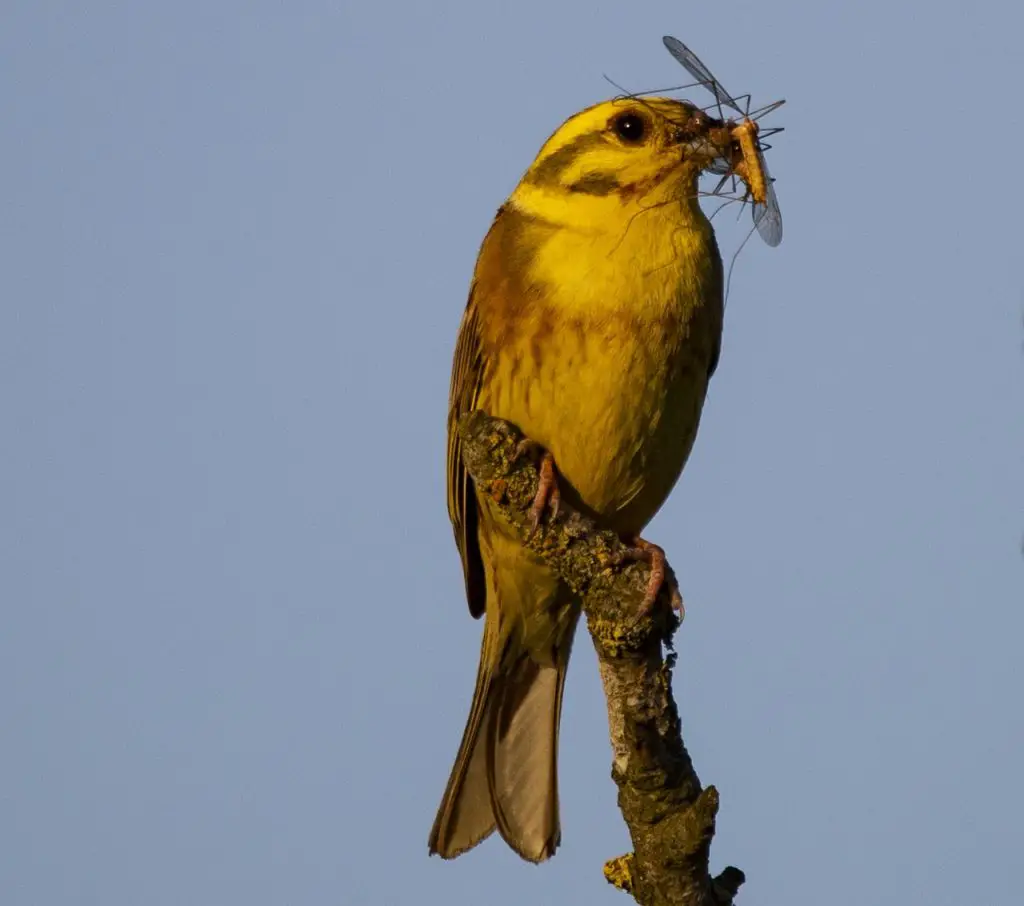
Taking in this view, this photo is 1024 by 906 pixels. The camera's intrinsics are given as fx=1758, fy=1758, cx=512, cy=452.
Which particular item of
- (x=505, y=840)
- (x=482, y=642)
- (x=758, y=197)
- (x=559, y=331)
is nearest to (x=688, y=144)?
(x=758, y=197)

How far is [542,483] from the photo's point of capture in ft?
16.2

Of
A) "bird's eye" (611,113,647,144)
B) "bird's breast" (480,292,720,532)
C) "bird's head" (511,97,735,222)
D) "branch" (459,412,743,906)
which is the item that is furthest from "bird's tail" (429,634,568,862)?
"bird's eye" (611,113,647,144)

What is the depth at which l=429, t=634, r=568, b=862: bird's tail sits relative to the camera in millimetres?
5738

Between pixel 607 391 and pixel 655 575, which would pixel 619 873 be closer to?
pixel 655 575

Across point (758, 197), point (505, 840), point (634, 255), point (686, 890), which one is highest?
point (758, 197)

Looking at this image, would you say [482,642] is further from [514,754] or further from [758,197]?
[758,197]

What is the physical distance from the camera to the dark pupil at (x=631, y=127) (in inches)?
214

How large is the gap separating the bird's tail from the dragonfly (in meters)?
1.69

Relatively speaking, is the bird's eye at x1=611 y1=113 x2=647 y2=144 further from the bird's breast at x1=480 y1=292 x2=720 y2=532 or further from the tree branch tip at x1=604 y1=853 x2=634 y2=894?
the tree branch tip at x1=604 y1=853 x2=634 y2=894

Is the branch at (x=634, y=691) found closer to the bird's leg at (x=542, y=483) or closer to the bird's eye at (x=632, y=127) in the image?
the bird's leg at (x=542, y=483)

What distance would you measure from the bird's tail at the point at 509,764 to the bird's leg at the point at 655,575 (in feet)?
3.35

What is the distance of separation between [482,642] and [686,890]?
230 cm

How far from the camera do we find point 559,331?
17.4 ft

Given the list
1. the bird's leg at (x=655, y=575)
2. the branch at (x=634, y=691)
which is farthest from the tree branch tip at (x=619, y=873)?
the bird's leg at (x=655, y=575)
